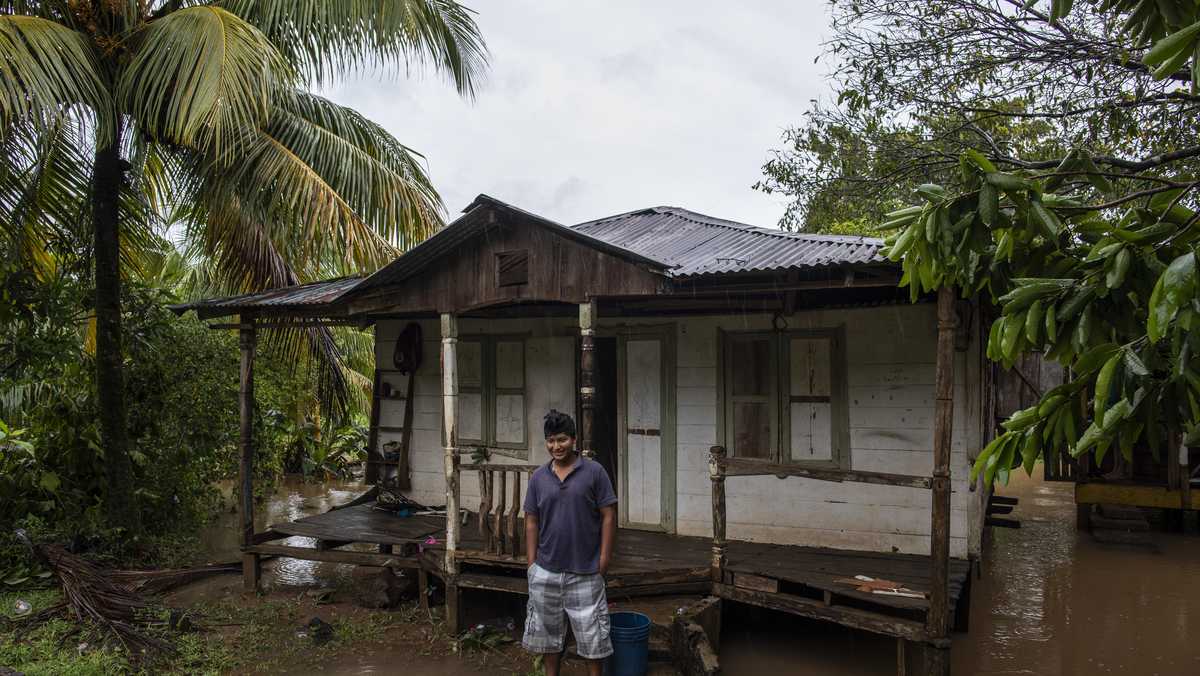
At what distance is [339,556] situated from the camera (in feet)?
25.9

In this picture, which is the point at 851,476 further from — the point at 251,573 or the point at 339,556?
the point at 251,573

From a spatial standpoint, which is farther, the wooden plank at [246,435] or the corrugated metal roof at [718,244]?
the wooden plank at [246,435]

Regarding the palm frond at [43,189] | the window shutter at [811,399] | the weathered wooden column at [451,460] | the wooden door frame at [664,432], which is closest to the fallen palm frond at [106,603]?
the weathered wooden column at [451,460]

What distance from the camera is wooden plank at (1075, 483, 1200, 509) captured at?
11.1 m

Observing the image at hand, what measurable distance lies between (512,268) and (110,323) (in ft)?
15.5

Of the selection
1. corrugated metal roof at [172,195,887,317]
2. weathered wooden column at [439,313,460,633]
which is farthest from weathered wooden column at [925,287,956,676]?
weathered wooden column at [439,313,460,633]

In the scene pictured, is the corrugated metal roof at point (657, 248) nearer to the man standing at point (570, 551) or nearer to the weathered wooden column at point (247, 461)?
the weathered wooden column at point (247, 461)

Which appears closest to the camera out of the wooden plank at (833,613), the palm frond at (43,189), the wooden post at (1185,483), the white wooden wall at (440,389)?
the wooden plank at (833,613)

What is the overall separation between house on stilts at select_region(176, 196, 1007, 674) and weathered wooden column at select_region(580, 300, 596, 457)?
0.08 ft

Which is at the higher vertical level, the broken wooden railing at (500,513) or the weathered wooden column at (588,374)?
the weathered wooden column at (588,374)

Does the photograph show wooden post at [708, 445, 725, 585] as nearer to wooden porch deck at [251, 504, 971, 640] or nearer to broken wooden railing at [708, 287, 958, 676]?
wooden porch deck at [251, 504, 971, 640]

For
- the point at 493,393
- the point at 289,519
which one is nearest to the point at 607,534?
the point at 493,393

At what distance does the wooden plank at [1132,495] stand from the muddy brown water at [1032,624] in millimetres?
571

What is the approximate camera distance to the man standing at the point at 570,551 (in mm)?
4820
